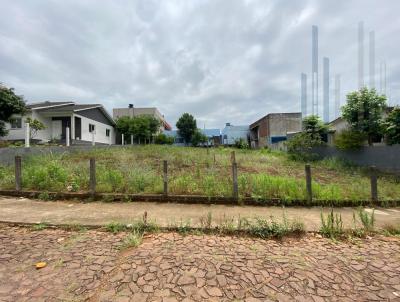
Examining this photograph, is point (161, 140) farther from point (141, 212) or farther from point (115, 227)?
point (115, 227)

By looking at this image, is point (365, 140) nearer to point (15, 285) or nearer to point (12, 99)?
point (15, 285)

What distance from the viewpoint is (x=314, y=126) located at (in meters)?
16.6

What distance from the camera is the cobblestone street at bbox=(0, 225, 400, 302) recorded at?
2.45m

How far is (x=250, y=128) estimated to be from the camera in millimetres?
42000

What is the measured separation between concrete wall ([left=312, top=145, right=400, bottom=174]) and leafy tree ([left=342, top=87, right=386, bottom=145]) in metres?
1.03

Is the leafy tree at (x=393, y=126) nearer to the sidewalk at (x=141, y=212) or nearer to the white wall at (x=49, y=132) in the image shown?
the sidewalk at (x=141, y=212)

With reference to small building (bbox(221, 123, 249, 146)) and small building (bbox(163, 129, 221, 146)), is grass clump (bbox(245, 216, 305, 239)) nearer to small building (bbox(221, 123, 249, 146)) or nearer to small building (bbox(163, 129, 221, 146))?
small building (bbox(163, 129, 221, 146))

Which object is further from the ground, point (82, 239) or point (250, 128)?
point (250, 128)

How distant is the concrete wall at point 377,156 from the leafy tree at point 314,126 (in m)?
1.73

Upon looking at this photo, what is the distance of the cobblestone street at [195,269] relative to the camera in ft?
8.04

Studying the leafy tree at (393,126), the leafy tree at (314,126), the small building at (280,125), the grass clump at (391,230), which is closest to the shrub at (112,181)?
the grass clump at (391,230)

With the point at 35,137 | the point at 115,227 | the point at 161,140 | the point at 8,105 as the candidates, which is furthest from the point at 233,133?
the point at 115,227

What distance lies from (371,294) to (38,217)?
5596 mm

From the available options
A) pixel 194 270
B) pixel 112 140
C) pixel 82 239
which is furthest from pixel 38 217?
pixel 112 140
